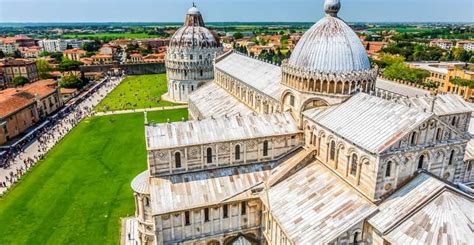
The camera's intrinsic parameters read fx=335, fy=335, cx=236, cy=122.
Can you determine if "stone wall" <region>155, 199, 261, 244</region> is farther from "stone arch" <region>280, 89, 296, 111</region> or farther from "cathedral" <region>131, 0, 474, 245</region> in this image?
"stone arch" <region>280, 89, 296, 111</region>

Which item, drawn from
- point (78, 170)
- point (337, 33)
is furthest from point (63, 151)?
point (337, 33)

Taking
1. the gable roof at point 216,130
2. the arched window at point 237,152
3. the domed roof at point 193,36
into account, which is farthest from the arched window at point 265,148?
the domed roof at point 193,36

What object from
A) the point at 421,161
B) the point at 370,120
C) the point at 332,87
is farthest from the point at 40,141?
the point at 421,161

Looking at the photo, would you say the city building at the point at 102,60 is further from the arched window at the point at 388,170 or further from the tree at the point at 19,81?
the arched window at the point at 388,170

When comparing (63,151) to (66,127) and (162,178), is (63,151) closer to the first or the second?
(66,127)

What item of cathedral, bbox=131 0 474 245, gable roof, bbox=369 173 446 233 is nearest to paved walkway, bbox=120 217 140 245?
cathedral, bbox=131 0 474 245
